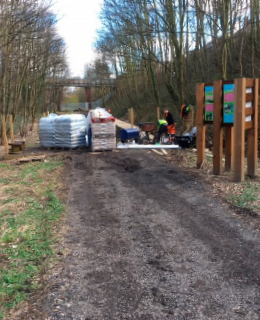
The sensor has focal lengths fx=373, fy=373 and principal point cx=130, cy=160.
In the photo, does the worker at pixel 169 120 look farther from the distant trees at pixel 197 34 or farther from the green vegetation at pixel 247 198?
the green vegetation at pixel 247 198

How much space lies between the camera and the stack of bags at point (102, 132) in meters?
15.4

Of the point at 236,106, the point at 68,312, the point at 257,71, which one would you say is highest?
the point at 257,71

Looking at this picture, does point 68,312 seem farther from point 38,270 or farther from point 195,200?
point 195,200

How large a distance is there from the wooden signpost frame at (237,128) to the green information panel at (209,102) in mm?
138

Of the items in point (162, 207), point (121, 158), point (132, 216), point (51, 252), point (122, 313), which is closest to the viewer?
point (122, 313)

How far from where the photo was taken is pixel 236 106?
8.73 metres

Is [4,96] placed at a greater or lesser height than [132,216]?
greater

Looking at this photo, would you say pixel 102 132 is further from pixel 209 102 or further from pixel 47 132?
pixel 209 102

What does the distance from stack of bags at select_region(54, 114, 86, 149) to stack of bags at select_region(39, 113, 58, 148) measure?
0.25 meters

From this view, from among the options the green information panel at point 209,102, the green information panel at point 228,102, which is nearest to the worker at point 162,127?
the green information panel at point 209,102

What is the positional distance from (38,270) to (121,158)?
917 centimetres

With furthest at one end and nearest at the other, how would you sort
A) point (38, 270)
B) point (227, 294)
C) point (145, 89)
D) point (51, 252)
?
point (145, 89)
point (51, 252)
point (38, 270)
point (227, 294)

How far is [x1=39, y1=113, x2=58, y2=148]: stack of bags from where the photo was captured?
17359 millimetres

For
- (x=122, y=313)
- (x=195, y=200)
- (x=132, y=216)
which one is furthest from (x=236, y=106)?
(x=122, y=313)
